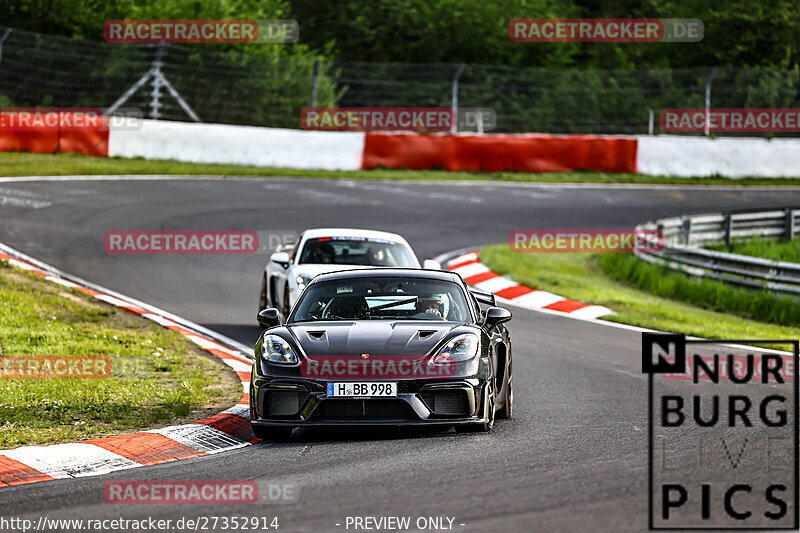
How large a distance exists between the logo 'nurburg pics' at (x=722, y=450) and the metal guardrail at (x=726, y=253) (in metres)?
5.81

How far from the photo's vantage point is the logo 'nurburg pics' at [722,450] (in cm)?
577

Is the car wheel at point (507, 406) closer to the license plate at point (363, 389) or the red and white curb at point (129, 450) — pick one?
the license plate at point (363, 389)

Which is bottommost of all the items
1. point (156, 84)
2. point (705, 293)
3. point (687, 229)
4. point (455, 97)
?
point (705, 293)

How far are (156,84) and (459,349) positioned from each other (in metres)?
23.8

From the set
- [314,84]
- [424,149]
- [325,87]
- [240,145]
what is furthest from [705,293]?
[325,87]

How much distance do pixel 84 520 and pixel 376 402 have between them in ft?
8.16

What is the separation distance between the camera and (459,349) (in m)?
8.30

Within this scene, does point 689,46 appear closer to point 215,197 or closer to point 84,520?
point 215,197

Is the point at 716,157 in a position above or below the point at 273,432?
above

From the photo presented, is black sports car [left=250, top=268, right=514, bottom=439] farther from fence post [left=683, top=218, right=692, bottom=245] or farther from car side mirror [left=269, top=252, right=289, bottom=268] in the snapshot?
fence post [left=683, top=218, right=692, bottom=245]

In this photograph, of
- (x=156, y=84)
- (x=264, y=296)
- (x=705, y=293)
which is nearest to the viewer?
(x=264, y=296)

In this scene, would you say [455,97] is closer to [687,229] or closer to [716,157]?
[716,157]

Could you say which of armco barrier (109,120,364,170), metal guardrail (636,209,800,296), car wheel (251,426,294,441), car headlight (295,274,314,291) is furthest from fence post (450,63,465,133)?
car wheel (251,426,294,441)

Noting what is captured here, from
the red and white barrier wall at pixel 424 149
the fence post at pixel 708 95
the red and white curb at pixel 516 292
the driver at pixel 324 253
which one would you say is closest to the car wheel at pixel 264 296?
the driver at pixel 324 253
